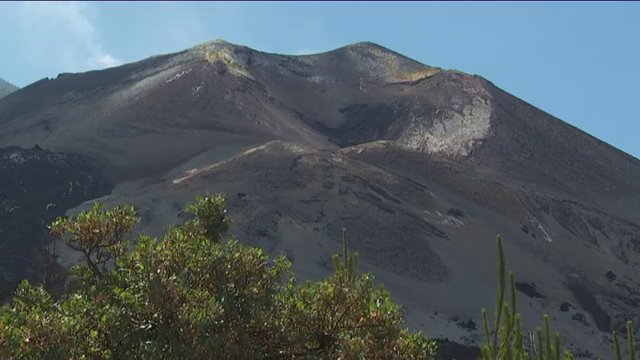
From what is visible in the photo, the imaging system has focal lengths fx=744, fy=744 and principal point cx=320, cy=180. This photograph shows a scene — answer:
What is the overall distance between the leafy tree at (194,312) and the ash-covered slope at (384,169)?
56233 millimetres

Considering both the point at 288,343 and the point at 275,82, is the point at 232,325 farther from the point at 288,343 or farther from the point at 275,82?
the point at 275,82

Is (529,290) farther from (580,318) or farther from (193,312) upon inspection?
(193,312)

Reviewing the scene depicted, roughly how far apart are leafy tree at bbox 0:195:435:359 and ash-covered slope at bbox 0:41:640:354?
56.2 meters

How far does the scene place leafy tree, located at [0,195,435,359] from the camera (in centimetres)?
977

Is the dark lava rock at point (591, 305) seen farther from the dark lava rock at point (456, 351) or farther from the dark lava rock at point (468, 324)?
the dark lava rock at point (456, 351)

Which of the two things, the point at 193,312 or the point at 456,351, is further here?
the point at 456,351

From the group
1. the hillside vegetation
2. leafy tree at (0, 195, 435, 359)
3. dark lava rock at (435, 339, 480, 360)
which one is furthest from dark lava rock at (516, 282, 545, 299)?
the hillside vegetation

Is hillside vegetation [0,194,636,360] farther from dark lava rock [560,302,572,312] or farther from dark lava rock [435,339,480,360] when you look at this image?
dark lava rock [560,302,572,312]

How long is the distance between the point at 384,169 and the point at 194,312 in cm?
9656

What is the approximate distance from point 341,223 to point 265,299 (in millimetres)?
73249

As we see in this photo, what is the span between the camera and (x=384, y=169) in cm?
10575

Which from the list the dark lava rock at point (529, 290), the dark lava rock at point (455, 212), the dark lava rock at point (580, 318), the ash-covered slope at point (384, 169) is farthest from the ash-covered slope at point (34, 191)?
the dark lava rock at point (580, 318)

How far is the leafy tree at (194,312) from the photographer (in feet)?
32.0

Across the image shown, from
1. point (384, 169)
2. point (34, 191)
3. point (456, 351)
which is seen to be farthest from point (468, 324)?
point (34, 191)
